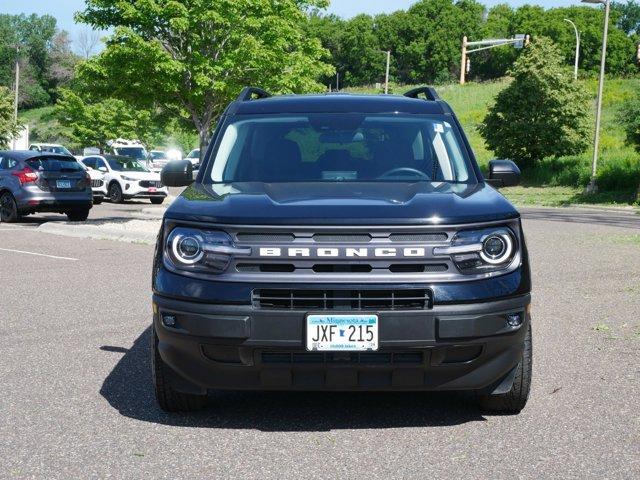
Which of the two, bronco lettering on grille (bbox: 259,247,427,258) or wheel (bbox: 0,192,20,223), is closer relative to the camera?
bronco lettering on grille (bbox: 259,247,427,258)

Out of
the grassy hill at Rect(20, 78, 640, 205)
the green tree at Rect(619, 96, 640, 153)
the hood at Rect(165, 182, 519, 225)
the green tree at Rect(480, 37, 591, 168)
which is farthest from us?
the green tree at Rect(480, 37, 591, 168)

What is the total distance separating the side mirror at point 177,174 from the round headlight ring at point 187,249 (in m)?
1.49

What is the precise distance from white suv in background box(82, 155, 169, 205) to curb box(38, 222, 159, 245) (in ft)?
33.1

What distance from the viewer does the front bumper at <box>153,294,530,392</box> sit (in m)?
4.56

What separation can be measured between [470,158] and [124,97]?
59.8 ft

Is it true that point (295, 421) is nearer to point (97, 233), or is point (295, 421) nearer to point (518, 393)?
point (518, 393)

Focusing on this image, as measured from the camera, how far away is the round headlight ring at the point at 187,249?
4750 mm

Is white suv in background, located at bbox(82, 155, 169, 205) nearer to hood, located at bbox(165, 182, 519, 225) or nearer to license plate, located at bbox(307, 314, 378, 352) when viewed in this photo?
hood, located at bbox(165, 182, 519, 225)

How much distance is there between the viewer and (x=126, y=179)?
2980cm

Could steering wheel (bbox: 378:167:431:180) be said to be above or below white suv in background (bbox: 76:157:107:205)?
above

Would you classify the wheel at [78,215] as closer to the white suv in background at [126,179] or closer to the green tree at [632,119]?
the white suv in background at [126,179]

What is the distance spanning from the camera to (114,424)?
5.04 meters

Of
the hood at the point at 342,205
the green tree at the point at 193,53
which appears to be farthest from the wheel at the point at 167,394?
the green tree at the point at 193,53

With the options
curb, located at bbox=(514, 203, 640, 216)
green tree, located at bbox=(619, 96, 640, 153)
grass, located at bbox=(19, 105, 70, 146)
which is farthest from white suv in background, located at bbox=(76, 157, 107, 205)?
grass, located at bbox=(19, 105, 70, 146)
